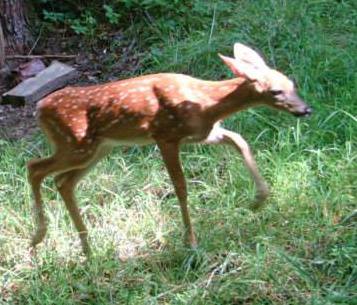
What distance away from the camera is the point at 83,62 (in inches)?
284

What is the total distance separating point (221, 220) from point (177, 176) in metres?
0.56

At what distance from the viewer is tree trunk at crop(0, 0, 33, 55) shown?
733 centimetres

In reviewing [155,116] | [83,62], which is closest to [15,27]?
[83,62]

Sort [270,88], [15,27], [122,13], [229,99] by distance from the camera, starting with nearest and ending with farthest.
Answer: [270,88]
[229,99]
[15,27]
[122,13]

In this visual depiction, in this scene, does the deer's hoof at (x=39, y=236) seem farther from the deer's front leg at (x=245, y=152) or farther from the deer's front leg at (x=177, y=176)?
the deer's front leg at (x=245, y=152)

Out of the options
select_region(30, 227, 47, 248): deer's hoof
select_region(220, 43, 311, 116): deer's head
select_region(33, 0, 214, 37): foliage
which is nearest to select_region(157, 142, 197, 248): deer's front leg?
select_region(220, 43, 311, 116): deer's head

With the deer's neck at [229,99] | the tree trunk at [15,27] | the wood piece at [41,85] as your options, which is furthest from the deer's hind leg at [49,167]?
the tree trunk at [15,27]

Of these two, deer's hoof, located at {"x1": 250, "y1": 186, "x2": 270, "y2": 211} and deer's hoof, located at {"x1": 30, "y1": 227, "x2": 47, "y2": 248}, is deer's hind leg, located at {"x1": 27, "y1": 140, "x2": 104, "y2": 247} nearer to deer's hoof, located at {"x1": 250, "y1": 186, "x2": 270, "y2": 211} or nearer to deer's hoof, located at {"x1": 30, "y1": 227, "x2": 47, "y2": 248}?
deer's hoof, located at {"x1": 30, "y1": 227, "x2": 47, "y2": 248}

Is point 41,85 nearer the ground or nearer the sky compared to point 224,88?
nearer the ground

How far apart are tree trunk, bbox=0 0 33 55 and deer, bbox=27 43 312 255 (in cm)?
319

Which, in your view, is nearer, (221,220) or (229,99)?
(229,99)

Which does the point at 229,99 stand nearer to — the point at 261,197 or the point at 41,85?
the point at 261,197

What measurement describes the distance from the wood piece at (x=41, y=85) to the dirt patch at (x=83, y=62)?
Answer: 6cm

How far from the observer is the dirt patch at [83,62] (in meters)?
6.49
